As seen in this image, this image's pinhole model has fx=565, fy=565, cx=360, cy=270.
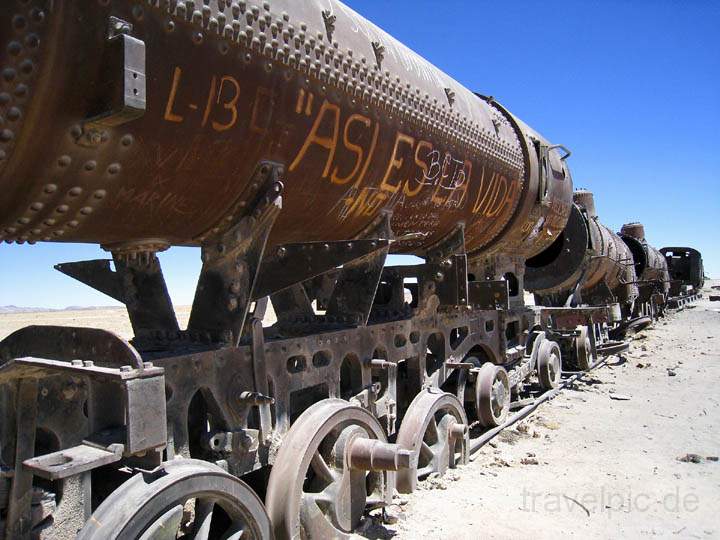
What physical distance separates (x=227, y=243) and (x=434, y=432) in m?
2.66

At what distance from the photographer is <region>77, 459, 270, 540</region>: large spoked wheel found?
209 centimetres

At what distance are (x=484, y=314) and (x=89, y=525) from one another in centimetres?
486

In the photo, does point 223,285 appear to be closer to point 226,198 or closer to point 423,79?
point 226,198

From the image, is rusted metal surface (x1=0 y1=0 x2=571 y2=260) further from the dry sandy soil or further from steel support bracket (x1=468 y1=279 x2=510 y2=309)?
the dry sandy soil

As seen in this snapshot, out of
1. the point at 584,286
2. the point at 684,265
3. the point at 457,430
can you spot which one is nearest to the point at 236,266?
the point at 457,430

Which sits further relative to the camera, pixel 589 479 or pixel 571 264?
pixel 571 264

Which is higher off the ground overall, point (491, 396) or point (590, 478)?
point (491, 396)

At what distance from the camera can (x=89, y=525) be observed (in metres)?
2.09

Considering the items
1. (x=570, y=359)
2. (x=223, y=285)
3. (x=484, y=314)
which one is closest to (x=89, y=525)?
(x=223, y=285)

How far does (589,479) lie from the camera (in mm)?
4902

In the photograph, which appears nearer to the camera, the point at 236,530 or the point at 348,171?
the point at 236,530

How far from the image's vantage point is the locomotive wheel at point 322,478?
10.1 ft

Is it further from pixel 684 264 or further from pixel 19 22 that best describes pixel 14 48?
pixel 684 264

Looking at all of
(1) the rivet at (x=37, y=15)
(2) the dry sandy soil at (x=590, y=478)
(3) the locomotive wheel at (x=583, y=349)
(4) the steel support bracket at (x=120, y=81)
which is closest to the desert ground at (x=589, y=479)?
(2) the dry sandy soil at (x=590, y=478)
